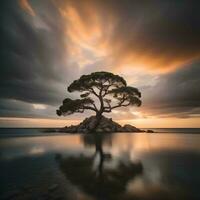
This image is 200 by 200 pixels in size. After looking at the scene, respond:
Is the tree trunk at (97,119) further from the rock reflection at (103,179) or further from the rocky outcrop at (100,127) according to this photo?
the rock reflection at (103,179)

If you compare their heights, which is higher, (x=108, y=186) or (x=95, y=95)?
(x=95, y=95)

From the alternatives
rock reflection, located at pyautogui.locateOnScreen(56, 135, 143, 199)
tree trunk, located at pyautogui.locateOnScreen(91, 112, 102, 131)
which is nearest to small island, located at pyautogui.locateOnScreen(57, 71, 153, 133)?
tree trunk, located at pyautogui.locateOnScreen(91, 112, 102, 131)

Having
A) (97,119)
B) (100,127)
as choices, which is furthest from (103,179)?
(100,127)

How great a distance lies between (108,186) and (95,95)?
95.2 feet

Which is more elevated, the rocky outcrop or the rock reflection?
the rocky outcrop

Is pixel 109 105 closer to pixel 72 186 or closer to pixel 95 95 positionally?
pixel 95 95

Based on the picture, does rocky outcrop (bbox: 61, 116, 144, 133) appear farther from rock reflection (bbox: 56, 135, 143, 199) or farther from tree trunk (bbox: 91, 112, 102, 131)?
rock reflection (bbox: 56, 135, 143, 199)

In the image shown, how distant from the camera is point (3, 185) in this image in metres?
4.08

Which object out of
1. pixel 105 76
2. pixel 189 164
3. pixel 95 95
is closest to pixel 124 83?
pixel 105 76

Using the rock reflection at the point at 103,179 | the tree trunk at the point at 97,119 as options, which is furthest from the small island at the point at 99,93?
the rock reflection at the point at 103,179

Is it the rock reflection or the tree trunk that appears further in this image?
the tree trunk

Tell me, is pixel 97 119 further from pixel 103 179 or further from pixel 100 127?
pixel 103 179

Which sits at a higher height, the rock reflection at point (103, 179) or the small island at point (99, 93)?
the small island at point (99, 93)

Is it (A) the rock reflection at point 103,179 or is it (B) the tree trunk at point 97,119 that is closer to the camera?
(A) the rock reflection at point 103,179
